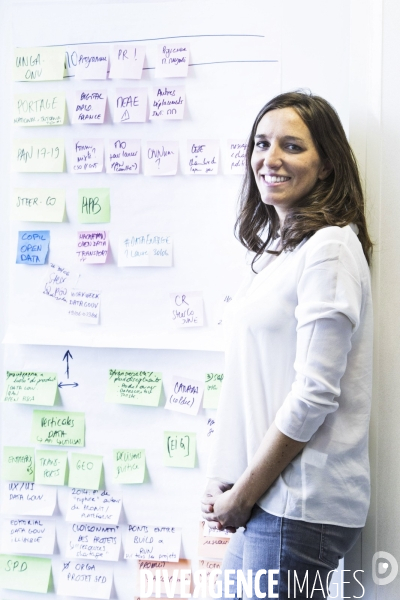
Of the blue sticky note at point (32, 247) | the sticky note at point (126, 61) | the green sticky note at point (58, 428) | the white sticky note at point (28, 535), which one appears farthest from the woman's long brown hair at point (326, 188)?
the white sticky note at point (28, 535)

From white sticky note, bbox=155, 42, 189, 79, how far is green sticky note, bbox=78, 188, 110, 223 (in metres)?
0.32

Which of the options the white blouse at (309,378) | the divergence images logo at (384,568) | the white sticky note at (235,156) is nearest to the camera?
the white blouse at (309,378)

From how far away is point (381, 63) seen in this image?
145 cm

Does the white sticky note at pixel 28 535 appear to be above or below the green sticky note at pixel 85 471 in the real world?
below

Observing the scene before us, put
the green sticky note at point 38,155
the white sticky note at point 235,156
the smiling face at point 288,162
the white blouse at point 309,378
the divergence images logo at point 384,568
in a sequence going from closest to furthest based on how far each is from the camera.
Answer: the white blouse at point 309,378
the smiling face at point 288,162
the divergence images logo at point 384,568
the white sticky note at point 235,156
the green sticky note at point 38,155

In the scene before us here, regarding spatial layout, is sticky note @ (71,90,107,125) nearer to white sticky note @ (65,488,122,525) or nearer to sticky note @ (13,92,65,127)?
sticky note @ (13,92,65,127)

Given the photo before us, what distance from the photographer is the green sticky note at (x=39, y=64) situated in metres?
1.67

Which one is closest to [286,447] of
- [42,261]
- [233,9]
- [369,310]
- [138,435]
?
[369,310]

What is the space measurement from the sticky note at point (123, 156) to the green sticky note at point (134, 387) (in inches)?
19.7

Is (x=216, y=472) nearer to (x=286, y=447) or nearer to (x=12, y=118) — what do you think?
(x=286, y=447)

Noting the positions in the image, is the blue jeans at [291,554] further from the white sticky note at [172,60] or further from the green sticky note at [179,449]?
the white sticky note at [172,60]

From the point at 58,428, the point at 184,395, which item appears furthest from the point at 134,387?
the point at 58,428

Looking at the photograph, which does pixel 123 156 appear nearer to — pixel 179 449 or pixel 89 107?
pixel 89 107

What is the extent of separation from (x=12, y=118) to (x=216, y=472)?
104cm
